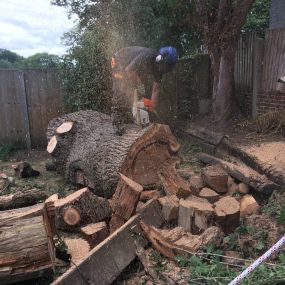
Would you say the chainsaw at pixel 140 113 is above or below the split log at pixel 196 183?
above

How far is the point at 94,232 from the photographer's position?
368 cm

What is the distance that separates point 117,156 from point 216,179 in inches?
52.3

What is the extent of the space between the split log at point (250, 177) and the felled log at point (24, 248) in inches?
104

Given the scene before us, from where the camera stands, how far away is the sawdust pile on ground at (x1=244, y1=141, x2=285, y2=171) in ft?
16.0

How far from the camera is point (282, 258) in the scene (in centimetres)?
287

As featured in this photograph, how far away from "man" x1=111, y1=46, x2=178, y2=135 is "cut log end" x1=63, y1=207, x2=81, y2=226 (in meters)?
1.87

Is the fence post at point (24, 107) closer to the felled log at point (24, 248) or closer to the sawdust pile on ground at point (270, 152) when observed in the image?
the sawdust pile on ground at point (270, 152)

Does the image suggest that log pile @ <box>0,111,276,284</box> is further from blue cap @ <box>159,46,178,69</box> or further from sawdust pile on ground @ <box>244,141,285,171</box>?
blue cap @ <box>159,46,178,69</box>

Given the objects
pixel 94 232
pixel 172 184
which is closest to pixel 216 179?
pixel 172 184

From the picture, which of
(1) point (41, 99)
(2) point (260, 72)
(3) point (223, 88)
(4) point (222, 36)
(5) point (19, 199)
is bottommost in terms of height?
(5) point (19, 199)

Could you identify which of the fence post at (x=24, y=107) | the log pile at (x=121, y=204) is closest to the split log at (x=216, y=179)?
the log pile at (x=121, y=204)

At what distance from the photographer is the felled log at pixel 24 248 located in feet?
9.24

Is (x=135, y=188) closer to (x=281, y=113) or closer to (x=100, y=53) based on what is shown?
(x=281, y=113)

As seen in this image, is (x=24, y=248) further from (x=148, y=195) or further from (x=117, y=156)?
(x=117, y=156)
